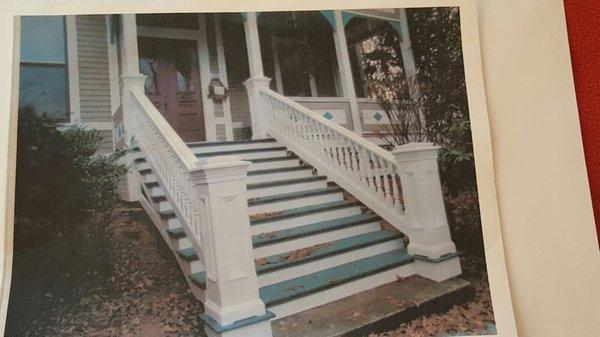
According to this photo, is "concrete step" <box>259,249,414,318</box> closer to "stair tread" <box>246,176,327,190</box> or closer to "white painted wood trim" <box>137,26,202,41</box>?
"stair tread" <box>246,176,327,190</box>

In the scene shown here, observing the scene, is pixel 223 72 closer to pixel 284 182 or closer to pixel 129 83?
pixel 129 83

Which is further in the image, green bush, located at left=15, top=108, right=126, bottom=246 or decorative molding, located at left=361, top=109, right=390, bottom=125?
decorative molding, located at left=361, top=109, right=390, bottom=125

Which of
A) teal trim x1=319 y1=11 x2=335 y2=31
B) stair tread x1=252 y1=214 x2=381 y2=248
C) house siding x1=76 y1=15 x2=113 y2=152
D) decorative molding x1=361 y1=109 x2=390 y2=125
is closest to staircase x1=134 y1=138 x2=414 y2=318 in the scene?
stair tread x1=252 y1=214 x2=381 y2=248

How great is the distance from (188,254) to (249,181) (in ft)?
0.68

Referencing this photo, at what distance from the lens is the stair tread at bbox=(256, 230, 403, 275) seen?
80 centimetres

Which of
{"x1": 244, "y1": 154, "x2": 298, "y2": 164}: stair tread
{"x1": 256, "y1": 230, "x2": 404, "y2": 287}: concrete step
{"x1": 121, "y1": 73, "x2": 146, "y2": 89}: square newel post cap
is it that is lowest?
{"x1": 256, "y1": 230, "x2": 404, "y2": 287}: concrete step

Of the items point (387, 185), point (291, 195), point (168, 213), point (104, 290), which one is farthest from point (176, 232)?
point (387, 185)

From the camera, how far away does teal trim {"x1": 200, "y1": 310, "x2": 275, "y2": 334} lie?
2.36ft

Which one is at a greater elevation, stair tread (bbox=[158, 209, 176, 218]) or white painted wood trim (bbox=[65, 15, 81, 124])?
white painted wood trim (bbox=[65, 15, 81, 124])

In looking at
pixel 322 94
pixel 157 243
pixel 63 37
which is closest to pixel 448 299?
pixel 322 94

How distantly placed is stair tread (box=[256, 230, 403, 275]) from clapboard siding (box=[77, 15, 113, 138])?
43 centimetres

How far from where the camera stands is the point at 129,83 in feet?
2.73

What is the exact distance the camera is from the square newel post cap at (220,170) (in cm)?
76

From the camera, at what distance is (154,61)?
0.88m
